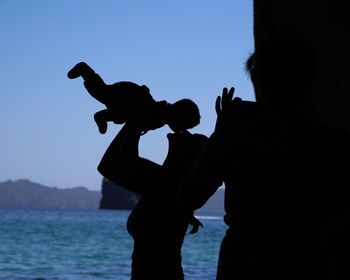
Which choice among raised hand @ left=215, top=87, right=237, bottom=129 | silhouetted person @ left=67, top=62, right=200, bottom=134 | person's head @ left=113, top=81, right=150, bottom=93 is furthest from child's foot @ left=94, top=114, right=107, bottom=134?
raised hand @ left=215, top=87, right=237, bottom=129

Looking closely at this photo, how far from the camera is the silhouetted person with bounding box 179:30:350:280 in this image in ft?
5.44

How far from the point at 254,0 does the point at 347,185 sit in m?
5.98

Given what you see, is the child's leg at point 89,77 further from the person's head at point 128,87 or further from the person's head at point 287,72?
the person's head at point 287,72

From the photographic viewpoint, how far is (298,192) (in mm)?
1662

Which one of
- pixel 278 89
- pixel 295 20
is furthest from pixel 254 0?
pixel 278 89

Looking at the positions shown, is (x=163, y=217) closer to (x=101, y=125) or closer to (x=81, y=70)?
(x=101, y=125)

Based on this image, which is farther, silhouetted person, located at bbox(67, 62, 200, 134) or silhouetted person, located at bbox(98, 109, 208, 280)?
silhouetted person, located at bbox(98, 109, 208, 280)

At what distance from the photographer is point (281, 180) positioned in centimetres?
167

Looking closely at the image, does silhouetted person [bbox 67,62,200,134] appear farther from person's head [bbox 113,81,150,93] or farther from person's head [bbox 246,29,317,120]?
person's head [bbox 246,29,317,120]

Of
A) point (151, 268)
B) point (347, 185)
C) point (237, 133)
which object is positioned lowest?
point (151, 268)

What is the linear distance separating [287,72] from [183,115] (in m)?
1.35

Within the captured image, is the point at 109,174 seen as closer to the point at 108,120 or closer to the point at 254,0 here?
the point at 108,120

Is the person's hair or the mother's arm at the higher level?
the person's hair

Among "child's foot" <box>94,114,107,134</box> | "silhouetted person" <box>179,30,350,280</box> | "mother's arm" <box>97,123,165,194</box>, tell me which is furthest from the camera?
"child's foot" <box>94,114,107,134</box>
